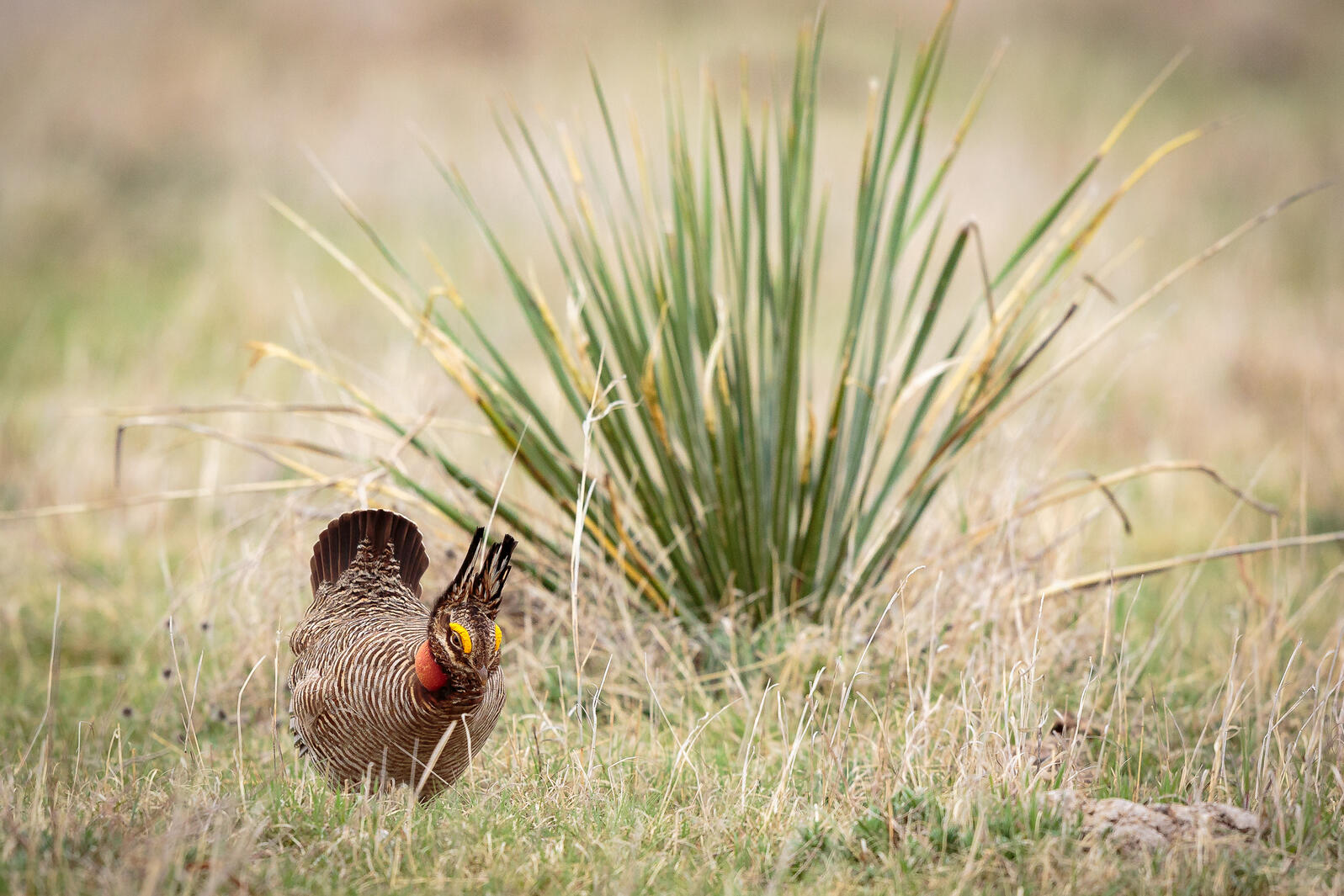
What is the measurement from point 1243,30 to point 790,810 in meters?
18.1

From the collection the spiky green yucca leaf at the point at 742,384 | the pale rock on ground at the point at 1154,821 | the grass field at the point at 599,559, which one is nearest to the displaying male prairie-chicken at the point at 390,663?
the grass field at the point at 599,559

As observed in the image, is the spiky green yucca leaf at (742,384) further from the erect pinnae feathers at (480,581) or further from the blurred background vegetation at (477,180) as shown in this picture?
the blurred background vegetation at (477,180)

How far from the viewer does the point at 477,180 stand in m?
13.0

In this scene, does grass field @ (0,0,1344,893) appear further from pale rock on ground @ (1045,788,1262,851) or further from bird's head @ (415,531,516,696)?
bird's head @ (415,531,516,696)

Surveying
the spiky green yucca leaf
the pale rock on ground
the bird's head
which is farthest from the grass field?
the bird's head

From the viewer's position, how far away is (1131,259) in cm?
1170

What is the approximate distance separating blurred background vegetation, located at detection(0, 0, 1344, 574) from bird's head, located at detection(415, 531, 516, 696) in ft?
7.43

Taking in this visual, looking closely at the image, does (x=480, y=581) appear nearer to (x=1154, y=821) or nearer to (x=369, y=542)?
(x=369, y=542)

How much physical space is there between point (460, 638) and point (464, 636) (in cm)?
1

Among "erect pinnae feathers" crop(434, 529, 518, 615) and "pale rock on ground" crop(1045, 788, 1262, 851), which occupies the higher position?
"erect pinnae feathers" crop(434, 529, 518, 615)

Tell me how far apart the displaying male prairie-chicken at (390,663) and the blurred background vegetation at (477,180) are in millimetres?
1604

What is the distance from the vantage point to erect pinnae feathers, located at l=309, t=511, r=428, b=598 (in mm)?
2768

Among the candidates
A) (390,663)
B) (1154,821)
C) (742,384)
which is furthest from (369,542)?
(1154,821)

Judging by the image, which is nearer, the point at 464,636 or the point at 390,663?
the point at 464,636
